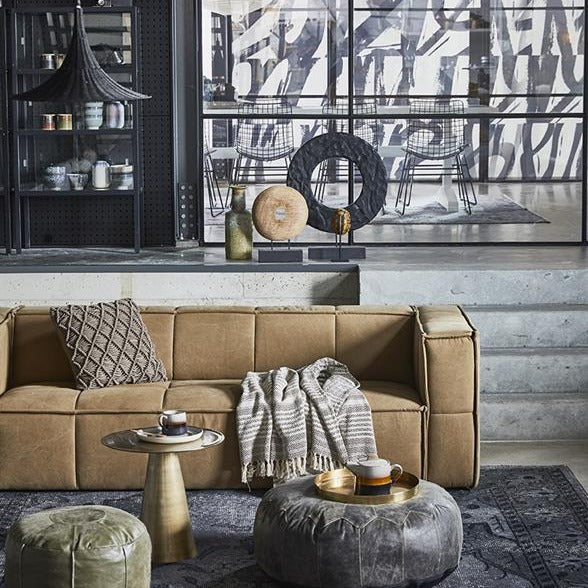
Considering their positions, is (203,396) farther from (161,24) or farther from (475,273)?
(161,24)

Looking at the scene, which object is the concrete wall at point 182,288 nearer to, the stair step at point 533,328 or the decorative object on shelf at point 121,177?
the stair step at point 533,328

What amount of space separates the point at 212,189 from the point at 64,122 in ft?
3.69

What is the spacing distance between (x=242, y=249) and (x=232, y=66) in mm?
1651

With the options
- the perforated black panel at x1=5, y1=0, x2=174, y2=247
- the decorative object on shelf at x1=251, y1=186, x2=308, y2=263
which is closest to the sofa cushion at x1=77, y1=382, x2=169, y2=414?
the decorative object on shelf at x1=251, y1=186, x2=308, y2=263

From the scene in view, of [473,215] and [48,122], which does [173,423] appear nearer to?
[48,122]

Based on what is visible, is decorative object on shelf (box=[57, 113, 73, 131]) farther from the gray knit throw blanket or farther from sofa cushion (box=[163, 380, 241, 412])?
the gray knit throw blanket

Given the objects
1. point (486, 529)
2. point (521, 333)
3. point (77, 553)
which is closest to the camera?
point (77, 553)

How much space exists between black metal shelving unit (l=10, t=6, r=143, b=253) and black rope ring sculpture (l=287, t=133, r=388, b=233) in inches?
40.6

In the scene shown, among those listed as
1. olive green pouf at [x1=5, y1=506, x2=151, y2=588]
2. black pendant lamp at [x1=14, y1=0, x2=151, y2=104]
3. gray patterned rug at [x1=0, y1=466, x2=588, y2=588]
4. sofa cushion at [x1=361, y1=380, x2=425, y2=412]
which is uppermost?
black pendant lamp at [x1=14, y1=0, x2=151, y2=104]

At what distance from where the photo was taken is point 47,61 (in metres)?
8.21

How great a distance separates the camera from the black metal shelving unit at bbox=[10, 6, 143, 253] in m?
8.16

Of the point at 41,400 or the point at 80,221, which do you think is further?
the point at 80,221

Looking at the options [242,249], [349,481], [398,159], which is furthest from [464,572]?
[398,159]

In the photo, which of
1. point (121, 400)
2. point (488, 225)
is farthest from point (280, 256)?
point (121, 400)
